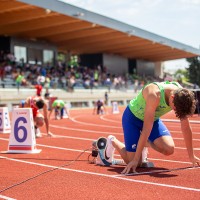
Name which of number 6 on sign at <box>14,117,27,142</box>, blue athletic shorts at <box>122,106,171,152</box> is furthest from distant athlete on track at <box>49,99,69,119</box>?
blue athletic shorts at <box>122,106,171,152</box>

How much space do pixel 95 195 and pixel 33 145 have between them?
3851mm

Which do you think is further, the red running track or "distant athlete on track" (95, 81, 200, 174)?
"distant athlete on track" (95, 81, 200, 174)

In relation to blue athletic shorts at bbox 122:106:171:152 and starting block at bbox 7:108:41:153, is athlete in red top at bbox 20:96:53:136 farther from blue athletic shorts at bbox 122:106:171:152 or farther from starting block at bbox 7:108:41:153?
blue athletic shorts at bbox 122:106:171:152

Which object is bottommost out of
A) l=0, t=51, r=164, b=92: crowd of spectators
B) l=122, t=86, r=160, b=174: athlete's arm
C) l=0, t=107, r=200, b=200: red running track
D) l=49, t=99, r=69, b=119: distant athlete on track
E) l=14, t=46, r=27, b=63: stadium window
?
l=0, t=107, r=200, b=200: red running track

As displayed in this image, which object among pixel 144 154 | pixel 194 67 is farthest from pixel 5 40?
Answer: pixel 194 67

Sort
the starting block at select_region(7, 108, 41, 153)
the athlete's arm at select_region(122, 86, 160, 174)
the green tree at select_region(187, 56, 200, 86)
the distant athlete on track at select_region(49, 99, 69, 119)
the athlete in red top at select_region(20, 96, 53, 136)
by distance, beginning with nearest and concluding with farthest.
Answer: the athlete's arm at select_region(122, 86, 160, 174) → the starting block at select_region(7, 108, 41, 153) → the athlete in red top at select_region(20, 96, 53, 136) → the distant athlete on track at select_region(49, 99, 69, 119) → the green tree at select_region(187, 56, 200, 86)

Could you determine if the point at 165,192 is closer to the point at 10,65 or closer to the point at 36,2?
the point at 36,2

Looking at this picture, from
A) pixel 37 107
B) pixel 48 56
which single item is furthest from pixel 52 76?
pixel 37 107

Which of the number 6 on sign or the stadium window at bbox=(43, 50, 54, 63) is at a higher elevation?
the stadium window at bbox=(43, 50, 54, 63)

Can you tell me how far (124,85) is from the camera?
43844 millimetres

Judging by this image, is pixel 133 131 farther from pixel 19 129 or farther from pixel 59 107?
pixel 59 107

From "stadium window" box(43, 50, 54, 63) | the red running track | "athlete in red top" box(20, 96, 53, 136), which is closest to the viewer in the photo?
the red running track

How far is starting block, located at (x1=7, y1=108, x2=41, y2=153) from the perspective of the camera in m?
8.06

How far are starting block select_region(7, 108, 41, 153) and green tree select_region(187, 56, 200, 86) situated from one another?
62826mm
